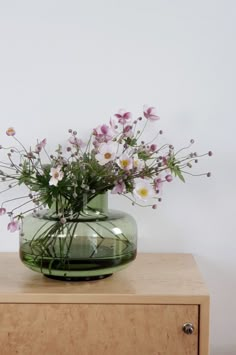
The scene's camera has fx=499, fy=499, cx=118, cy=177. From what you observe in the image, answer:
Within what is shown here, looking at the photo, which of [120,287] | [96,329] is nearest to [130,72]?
[120,287]

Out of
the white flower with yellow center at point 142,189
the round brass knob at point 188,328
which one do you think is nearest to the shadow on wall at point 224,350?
the round brass knob at point 188,328

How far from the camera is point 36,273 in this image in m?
1.37

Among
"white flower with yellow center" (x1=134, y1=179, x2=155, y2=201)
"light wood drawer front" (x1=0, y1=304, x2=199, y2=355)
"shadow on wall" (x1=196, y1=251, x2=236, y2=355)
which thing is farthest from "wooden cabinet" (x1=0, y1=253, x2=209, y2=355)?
"shadow on wall" (x1=196, y1=251, x2=236, y2=355)

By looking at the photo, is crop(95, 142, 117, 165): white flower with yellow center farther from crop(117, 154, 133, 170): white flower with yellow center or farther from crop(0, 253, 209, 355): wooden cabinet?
crop(0, 253, 209, 355): wooden cabinet

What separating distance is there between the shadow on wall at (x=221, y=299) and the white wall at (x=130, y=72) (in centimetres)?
15

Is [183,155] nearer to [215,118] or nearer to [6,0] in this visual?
[215,118]

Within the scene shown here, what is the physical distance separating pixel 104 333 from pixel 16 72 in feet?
2.80

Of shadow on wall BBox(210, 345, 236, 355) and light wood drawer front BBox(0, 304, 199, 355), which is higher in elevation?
light wood drawer front BBox(0, 304, 199, 355)

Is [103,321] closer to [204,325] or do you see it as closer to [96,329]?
[96,329]

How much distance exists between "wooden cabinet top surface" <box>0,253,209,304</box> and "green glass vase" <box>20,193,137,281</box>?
0.04 metres

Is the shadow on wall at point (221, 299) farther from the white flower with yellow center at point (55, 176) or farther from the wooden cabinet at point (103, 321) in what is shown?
the white flower with yellow center at point (55, 176)

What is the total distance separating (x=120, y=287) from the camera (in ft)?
4.12

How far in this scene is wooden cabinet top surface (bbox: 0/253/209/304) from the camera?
47.3 inches

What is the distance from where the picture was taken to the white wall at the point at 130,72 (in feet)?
5.15
